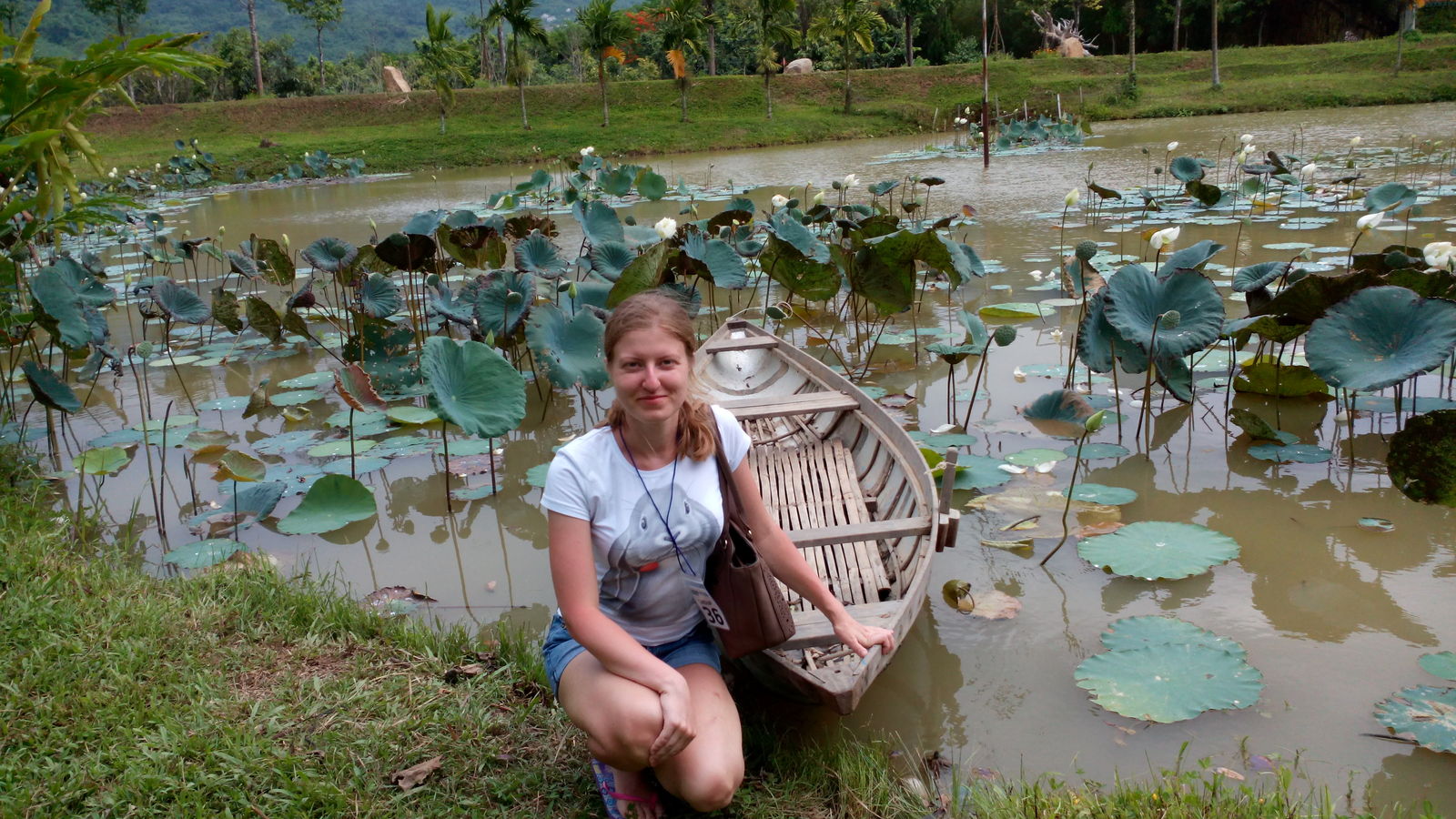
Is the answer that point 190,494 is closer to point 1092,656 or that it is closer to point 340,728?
point 340,728

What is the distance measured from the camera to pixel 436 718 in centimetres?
213

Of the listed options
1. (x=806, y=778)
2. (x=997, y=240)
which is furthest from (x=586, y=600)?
(x=997, y=240)

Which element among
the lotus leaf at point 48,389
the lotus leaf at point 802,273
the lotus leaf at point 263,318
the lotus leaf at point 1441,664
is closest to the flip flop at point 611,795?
the lotus leaf at point 1441,664

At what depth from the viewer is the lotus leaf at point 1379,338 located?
2871mm

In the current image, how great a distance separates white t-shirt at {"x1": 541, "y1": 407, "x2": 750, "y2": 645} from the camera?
180 centimetres

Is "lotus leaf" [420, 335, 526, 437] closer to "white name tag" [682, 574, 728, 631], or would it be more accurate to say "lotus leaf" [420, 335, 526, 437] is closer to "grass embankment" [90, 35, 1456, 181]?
"white name tag" [682, 574, 728, 631]

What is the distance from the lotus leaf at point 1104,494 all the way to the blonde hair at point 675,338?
1829 millimetres

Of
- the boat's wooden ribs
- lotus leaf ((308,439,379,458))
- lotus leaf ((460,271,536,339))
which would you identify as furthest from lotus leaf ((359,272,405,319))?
the boat's wooden ribs

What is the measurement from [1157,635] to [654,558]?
135 cm

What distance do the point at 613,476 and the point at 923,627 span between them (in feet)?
3.84

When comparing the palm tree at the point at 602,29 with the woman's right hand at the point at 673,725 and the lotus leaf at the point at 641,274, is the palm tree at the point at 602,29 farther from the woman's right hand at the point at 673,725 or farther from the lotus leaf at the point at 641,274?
the woman's right hand at the point at 673,725

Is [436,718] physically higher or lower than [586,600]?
lower

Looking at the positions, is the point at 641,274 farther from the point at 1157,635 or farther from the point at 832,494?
the point at 1157,635

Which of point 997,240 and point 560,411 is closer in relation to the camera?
point 560,411
